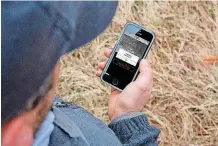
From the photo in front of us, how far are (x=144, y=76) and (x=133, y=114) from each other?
134 millimetres

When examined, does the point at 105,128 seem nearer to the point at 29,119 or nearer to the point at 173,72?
the point at 29,119

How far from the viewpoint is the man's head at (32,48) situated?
2.29 ft

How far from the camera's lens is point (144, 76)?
1.40 meters

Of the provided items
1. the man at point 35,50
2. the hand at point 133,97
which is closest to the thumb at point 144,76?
the hand at point 133,97

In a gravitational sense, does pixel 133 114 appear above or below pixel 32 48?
below

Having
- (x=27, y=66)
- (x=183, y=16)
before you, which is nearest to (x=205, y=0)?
(x=183, y=16)

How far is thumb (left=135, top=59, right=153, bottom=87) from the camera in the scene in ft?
4.53

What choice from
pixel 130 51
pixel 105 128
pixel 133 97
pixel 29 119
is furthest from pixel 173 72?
pixel 29 119

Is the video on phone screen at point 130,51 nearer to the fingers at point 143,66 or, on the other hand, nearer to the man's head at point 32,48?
the fingers at point 143,66

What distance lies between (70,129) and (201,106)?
0.88 m

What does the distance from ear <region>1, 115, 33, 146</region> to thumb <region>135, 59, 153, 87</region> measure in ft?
2.07

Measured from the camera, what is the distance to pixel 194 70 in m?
1.94

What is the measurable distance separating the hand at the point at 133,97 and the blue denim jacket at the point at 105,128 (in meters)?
0.04

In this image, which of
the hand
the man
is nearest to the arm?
the hand
